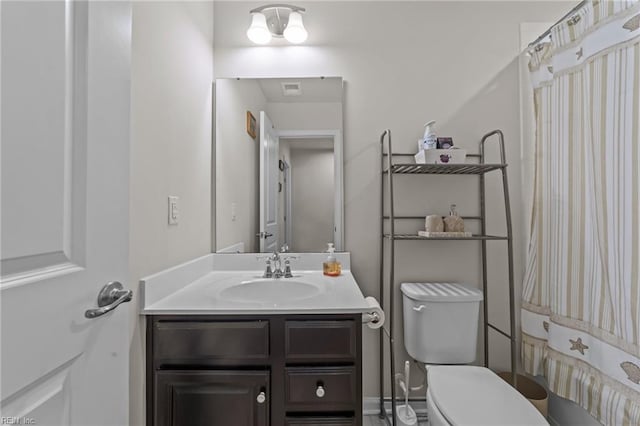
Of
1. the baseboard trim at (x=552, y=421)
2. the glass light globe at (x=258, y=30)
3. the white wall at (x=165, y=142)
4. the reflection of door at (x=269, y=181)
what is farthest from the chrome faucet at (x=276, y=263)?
the baseboard trim at (x=552, y=421)

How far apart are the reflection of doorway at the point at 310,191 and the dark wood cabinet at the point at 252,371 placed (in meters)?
0.70

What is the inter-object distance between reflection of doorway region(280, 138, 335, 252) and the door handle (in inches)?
42.1

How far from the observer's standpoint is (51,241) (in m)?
0.57

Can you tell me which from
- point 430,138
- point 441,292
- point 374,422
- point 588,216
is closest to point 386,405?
point 374,422

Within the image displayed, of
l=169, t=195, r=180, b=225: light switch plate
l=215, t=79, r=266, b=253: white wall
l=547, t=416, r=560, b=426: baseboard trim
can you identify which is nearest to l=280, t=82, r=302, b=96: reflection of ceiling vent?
l=215, t=79, r=266, b=253: white wall

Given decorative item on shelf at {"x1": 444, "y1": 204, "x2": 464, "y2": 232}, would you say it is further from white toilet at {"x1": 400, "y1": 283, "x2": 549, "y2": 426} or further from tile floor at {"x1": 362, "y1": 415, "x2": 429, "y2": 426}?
tile floor at {"x1": 362, "y1": 415, "x2": 429, "y2": 426}

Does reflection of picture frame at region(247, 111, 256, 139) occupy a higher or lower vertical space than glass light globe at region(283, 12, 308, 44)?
lower

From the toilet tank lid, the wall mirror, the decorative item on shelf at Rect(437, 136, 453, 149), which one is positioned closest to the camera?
the toilet tank lid

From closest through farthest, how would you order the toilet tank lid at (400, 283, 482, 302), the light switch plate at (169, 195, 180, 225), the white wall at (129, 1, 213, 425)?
the white wall at (129, 1, 213, 425)
the light switch plate at (169, 195, 180, 225)
the toilet tank lid at (400, 283, 482, 302)

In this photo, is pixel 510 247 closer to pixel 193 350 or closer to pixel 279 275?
pixel 279 275

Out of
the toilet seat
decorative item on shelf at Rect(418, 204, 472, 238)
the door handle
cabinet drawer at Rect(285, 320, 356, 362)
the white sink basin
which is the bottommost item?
the toilet seat

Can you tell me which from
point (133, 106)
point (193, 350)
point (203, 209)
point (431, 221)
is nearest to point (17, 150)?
point (133, 106)

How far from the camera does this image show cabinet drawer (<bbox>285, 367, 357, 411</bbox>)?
1.06 meters

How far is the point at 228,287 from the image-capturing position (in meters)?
1.38
